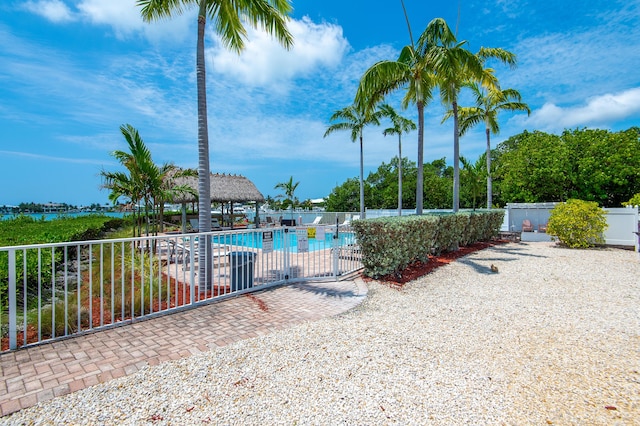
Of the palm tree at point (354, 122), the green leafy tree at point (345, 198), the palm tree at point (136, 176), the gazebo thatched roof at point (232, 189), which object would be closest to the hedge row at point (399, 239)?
the palm tree at point (136, 176)

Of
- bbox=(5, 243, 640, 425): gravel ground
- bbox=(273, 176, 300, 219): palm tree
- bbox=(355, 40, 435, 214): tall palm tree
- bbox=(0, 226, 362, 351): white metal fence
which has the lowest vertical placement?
bbox=(5, 243, 640, 425): gravel ground

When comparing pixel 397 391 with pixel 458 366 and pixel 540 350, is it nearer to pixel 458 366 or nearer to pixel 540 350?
pixel 458 366

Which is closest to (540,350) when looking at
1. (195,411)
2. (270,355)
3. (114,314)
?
(270,355)

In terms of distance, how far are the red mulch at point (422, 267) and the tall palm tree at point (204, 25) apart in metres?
3.88

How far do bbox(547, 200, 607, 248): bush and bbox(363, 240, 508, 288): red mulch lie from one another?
3278 millimetres

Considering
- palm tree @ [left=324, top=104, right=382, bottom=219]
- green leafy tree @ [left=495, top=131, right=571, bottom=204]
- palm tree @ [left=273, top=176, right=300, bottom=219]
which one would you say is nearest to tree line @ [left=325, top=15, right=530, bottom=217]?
green leafy tree @ [left=495, top=131, right=571, bottom=204]

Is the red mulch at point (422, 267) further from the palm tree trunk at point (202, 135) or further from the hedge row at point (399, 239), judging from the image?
the palm tree trunk at point (202, 135)

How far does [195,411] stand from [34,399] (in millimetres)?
1406

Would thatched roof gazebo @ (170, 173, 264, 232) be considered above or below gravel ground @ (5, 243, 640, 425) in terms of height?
above

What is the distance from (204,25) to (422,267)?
774 cm

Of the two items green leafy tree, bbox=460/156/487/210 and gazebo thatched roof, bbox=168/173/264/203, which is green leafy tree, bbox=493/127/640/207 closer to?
green leafy tree, bbox=460/156/487/210

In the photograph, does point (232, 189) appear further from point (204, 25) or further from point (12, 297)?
point (12, 297)

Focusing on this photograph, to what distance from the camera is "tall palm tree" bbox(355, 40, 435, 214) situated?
9797mm

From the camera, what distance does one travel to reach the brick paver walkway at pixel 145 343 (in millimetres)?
2836
